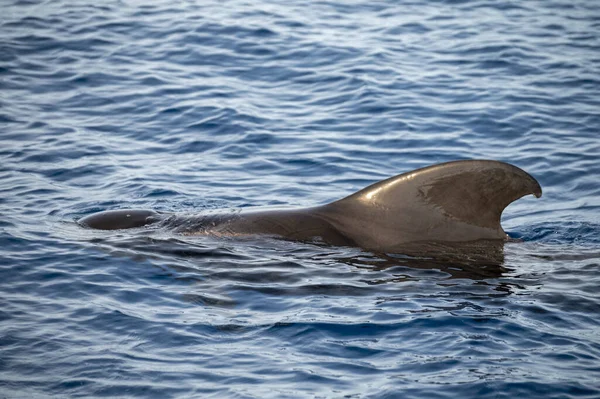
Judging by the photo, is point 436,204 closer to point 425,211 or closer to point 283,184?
point 425,211

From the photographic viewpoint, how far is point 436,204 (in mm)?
8367

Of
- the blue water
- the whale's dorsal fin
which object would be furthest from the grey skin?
the blue water

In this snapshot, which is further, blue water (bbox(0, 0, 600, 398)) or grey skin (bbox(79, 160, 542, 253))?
grey skin (bbox(79, 160, 542, 253))

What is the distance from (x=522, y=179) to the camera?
8047 millimetres

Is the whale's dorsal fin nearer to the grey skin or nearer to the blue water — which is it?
the grey skin

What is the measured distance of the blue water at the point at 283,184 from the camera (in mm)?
6836

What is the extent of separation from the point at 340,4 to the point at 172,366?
16311 millimetres

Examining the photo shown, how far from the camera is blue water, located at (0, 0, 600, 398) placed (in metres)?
6.84

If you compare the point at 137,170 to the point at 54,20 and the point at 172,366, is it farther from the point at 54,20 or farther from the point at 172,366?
the point at 54,20

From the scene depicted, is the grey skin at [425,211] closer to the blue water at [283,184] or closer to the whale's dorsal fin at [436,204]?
the whale's dorsal fin at [436,204]

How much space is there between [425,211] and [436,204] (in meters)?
0.13

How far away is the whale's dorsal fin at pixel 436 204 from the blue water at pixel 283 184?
291mm

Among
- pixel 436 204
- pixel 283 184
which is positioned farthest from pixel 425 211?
pixel 283 184

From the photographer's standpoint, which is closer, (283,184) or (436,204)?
(436,204)
